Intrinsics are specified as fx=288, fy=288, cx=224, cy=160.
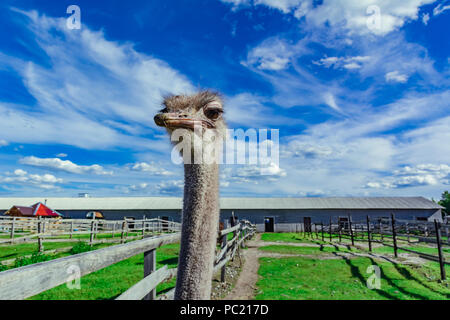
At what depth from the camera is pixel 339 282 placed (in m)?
5.98

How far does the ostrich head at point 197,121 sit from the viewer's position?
2.34 m

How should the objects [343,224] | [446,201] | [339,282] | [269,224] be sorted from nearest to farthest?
1. [339,282]
2. [343,224]
3. [269,224]
4. [446,201]

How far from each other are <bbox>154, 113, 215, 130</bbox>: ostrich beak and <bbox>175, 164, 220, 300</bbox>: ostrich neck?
1.12 feet

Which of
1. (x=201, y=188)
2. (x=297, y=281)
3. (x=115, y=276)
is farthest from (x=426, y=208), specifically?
(x=201, y=188)

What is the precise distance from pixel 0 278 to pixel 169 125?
58.0 inches

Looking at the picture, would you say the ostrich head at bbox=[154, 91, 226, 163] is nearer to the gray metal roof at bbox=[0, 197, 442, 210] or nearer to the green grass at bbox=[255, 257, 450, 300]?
the green grass at bbox=[255, 257, 450, 300]

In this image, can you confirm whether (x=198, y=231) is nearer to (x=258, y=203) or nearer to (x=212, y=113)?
(x=212, y=113)

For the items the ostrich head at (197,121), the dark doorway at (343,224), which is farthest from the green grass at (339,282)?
the dark doorway at (343,224)

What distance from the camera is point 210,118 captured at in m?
2.55

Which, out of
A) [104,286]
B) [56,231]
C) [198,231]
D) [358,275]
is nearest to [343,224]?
[358,275]

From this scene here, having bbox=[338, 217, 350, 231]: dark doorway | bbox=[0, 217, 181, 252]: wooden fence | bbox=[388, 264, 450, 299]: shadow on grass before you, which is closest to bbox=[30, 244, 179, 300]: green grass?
bbox=[0, 217, 181, 252]: wooden fence

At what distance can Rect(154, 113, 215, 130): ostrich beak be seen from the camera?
217 centimetres

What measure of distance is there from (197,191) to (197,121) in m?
0.58
